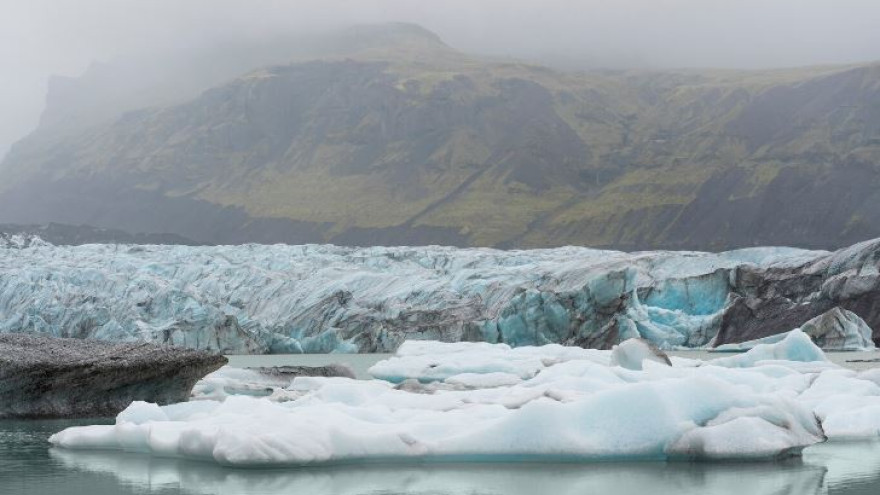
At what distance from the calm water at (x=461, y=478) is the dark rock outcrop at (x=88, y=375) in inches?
149

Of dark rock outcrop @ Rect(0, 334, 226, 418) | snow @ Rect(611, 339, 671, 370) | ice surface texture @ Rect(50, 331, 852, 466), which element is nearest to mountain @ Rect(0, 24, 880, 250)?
snow @ Rect(611, 339, 671, 370)

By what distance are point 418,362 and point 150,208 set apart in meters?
141

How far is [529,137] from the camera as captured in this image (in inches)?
6137

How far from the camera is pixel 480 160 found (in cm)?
15412

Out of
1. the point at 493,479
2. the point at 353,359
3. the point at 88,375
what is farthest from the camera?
the point at 353,359

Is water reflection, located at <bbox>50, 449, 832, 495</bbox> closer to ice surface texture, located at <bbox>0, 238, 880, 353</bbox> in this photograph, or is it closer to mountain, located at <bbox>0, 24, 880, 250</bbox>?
ice surface texture, located at <bbox>0, 238, 880, 353</bbox>

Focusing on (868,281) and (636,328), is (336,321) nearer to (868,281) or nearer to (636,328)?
(636,328)

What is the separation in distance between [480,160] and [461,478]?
145m

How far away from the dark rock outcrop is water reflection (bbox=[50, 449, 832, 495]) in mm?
4409

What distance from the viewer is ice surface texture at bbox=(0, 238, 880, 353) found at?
36.4 m

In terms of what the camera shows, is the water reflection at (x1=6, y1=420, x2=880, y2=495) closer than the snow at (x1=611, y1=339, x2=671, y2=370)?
Yes

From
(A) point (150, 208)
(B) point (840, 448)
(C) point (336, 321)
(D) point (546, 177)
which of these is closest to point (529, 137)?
(D) point (546, 177)

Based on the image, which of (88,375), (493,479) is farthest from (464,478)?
(88,375)

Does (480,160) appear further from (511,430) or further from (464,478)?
(464,478)
